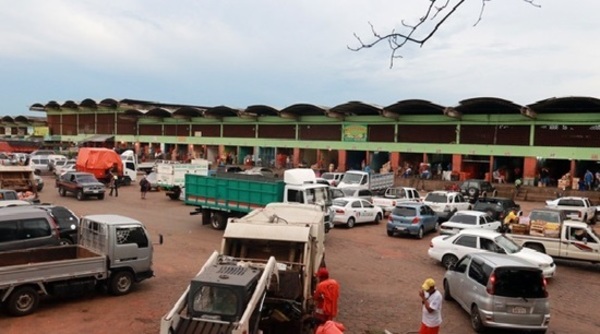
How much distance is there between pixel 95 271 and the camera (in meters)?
11.5

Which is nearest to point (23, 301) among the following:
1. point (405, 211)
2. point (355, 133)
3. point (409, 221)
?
point (409, 221)

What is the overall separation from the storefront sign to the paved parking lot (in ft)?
86.7

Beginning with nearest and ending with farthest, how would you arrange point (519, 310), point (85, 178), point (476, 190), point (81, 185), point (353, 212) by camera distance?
point (519, 310), point (353, 212), point (81, 185), point (85, 178), point (476, 190)

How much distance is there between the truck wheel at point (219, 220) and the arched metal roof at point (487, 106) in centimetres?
2587

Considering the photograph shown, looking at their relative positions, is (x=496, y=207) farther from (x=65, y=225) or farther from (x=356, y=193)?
(x=65, y=225)

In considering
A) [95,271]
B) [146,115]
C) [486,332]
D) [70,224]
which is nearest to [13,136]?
[146,115]

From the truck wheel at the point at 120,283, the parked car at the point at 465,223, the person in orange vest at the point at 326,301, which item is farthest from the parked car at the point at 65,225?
the parked car at the point at 465,223

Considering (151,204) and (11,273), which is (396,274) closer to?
(11,273)

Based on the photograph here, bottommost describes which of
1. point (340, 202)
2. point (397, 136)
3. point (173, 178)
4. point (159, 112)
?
point (340, 202)

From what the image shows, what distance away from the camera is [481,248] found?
15.1m

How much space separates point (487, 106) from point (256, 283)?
3619cm

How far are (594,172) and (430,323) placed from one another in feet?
119

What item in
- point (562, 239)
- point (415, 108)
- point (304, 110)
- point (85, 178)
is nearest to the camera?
point (562, 239)

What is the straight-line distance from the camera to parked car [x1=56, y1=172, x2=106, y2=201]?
29375mm
